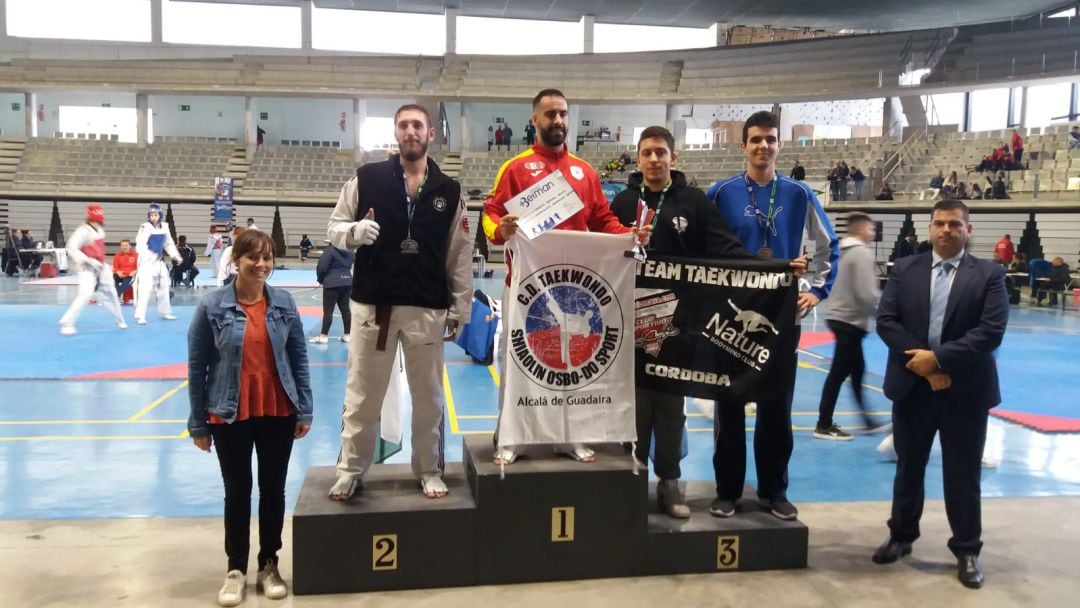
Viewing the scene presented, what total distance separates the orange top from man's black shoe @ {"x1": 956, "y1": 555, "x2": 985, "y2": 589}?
3275 mm

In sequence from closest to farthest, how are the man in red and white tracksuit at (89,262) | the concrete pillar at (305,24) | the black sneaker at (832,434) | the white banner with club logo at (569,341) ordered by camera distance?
the white banner with club logo at (569,341)
the black sneaker at (832,434)
the man in red and white tracksuit at (89,262)
the concrete pillar at (305,24)

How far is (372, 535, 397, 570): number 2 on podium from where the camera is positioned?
11.4ft

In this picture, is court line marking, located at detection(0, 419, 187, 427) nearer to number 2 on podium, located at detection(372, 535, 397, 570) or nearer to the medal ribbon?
number 2 on podium, located at detection(372, 535, 397, 570)

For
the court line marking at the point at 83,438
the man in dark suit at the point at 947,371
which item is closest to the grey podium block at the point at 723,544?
the man in dark suit at the point at 947,371

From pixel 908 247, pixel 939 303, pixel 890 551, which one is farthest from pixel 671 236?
pixel 908 247

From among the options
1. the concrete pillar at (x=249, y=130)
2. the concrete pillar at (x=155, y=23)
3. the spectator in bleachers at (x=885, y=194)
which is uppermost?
the concrete pillar at (x=155, y=23)

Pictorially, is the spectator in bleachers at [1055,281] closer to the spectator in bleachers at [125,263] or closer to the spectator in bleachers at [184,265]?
the spectator in bleachers at [125,263]

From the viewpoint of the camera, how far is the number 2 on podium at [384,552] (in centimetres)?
348

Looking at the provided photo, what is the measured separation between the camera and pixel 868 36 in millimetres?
33031

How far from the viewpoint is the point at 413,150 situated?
375cm

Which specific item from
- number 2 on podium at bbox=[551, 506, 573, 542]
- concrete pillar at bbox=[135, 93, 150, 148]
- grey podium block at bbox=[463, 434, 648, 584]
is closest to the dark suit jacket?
grey podium block at bbox=[463, 434, 648, 584]

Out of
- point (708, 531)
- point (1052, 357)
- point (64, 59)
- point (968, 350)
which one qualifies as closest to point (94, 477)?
point (708, 531)

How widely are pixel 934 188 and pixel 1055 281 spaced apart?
Result: 6245mm

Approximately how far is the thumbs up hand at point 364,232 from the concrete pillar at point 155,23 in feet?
127
